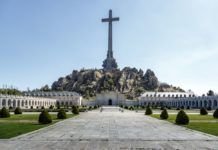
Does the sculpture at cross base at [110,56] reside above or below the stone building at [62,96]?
above

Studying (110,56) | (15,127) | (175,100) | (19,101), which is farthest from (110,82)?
(15,127)

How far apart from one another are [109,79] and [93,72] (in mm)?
13336

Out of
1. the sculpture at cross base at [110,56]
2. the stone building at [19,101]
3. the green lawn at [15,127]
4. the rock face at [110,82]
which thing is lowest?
the green lawn at [15,127]

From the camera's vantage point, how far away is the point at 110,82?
17762 cm

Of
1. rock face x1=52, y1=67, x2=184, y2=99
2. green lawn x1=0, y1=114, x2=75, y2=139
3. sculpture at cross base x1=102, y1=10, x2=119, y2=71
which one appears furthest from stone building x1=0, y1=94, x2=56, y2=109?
green lawn x1=0, y1=114, x2=75, y2=139

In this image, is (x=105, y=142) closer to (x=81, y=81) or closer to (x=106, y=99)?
(x=106, y=99)

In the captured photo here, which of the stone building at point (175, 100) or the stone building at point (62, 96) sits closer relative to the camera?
the stone building at point (175, 100)

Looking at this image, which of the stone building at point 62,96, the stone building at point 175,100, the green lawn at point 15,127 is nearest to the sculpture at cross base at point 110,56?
the stone building at point 62,96

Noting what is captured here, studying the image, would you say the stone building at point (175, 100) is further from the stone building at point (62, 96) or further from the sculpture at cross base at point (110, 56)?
the stone building at point (62, 96)

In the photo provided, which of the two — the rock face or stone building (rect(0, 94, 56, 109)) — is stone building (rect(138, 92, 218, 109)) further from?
stone building (rect(0, 94, 56, 109))

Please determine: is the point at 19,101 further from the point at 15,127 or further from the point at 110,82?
the point at 110,82

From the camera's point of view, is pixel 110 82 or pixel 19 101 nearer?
pixel 19 101

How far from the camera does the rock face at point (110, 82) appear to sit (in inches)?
7003

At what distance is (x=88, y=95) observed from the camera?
175625 millimetres
